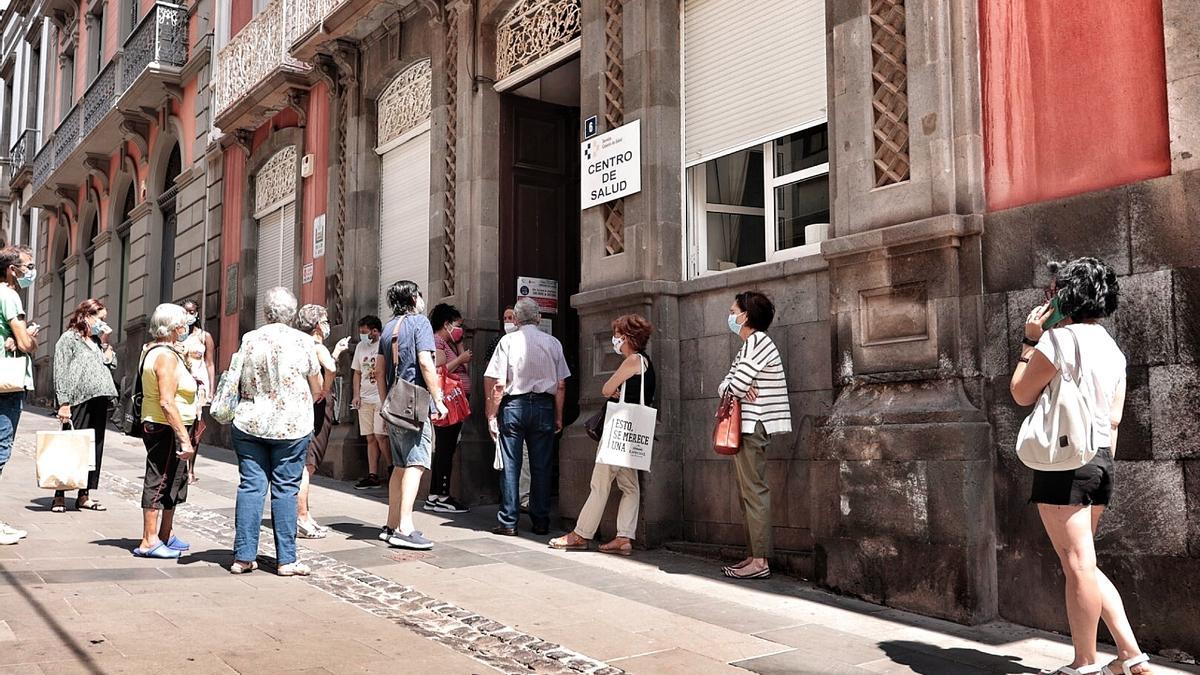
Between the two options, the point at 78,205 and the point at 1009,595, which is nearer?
the point at 1009,595

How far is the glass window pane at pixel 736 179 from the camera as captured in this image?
25.9ft

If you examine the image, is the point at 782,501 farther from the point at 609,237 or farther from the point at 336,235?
the point at 336,235

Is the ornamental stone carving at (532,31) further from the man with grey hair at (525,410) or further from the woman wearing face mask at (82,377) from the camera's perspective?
the woman wearing face mask at (82,377)

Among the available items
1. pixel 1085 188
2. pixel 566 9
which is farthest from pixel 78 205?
pixel 1085 188

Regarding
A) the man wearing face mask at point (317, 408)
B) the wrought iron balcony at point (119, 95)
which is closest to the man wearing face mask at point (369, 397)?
the man wearing face mask at point (317, 408)

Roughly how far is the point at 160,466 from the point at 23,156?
29.3 meters

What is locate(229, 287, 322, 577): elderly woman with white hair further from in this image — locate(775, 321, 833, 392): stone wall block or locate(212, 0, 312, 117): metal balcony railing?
locate(212, 0, 312, 117): metal balcony railing

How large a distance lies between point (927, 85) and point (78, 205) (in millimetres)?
25811

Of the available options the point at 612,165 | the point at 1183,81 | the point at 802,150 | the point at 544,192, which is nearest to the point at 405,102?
the point at 544,192

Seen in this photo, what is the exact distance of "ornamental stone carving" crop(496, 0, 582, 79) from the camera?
9906mm

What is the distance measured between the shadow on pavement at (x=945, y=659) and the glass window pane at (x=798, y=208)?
126 inches

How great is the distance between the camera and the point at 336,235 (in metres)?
13.3

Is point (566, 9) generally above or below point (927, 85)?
above

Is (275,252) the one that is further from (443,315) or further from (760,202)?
(760,202)
